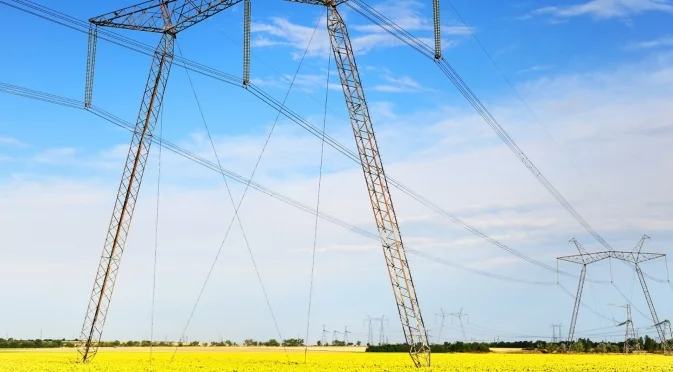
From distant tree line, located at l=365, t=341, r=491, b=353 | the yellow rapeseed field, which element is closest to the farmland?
the yellow rapeseed field

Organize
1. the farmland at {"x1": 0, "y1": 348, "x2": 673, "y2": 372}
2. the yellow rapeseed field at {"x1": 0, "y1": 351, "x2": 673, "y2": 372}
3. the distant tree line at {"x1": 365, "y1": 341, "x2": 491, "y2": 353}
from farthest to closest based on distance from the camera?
the distant tree line at {"x1": 365, "y1": 341, "x2": 491, "y2": 353}, the farmland at {"x1": 0, "y1": 348, "x2": 673, "y2": 372}, the yellow rapeseed field at {"x1": 0, "y1": 351, "x2": 673, "y2": 372}

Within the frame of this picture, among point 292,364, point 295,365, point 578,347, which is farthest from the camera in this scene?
point 578,347

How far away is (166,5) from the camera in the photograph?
64.1 meters

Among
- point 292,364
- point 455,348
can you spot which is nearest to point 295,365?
point 292,364

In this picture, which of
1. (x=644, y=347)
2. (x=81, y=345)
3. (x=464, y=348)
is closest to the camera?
(x=81, y=345)

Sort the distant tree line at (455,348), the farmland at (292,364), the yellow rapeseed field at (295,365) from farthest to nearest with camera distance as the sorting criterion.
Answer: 1. the distant tree line at (455,348)
2. the farmland at (292,364)
3. the yellow rapeseed field at (295,365)

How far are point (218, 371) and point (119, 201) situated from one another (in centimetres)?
1915

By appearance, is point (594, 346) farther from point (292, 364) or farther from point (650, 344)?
point (292, 364)

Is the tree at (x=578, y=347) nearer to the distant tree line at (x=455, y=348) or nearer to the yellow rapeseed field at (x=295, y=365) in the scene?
the distant tree line at (x=455, y=348)

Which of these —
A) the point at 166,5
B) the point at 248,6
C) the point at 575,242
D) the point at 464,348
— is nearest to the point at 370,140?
the point at 248,6

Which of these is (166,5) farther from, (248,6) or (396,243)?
(396,243)

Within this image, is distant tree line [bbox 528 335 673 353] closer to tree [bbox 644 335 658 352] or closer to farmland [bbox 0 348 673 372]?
tree [bbox 644 335 658 352]

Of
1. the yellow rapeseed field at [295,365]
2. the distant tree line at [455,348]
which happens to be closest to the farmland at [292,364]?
the yellow rapeseed field at [295,365]

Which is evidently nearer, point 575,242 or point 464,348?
point 575,242
